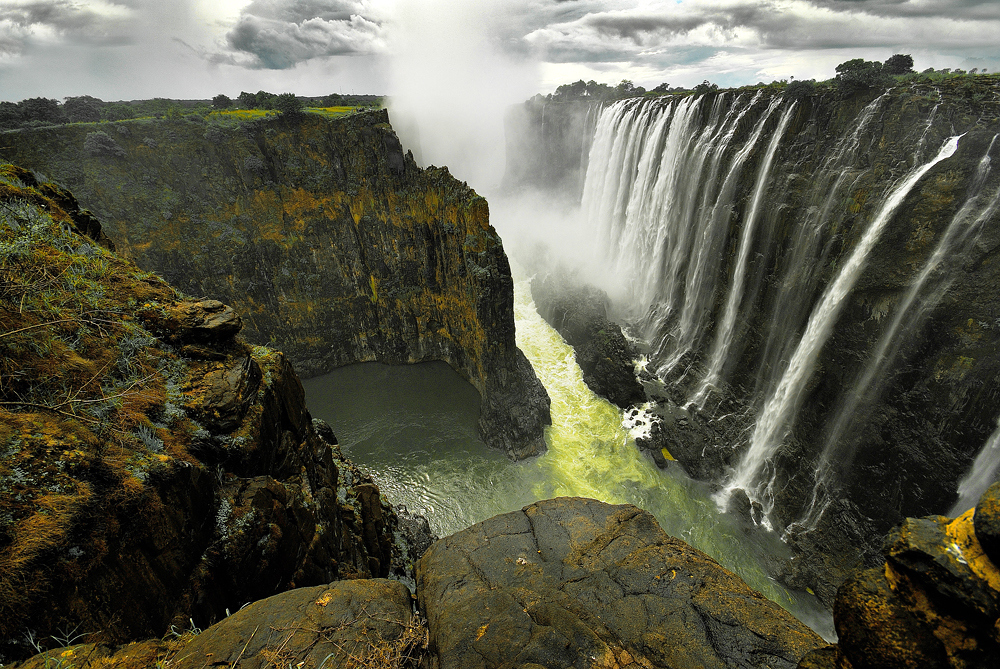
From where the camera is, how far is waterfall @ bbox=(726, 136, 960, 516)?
12914 mm

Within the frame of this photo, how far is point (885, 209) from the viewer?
13031 mm

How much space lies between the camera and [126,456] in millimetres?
3973

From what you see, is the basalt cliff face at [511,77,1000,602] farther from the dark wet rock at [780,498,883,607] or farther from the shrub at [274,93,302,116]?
the shrub at [274,93,302,116]

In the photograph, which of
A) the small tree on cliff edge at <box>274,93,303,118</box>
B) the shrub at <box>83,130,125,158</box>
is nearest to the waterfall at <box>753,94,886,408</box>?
the small tree on cliff edge at <box>274,93,303,118</box>

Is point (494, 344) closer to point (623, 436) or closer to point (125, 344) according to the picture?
point (623, 436)

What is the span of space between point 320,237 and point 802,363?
24265 millimetres

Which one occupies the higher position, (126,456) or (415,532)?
(126,456)

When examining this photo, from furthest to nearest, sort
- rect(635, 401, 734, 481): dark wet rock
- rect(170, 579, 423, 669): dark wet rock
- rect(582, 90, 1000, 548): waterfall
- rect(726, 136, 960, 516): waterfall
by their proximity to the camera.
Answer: rect(635, 401, 734, 481): dark wet rock < rect(726, 136, 960, 516): waterfall < rect(582, 90, 1000, 548): waterfall < rect(170, 579, 423, 669): dark wet rock

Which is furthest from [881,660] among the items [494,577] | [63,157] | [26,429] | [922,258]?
[63,157]

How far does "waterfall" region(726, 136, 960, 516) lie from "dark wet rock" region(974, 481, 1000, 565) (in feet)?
47.5

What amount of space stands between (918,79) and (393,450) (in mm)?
25166

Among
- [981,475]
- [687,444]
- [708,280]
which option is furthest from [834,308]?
[687,444]

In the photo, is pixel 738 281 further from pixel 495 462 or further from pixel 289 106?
pixel 289 106

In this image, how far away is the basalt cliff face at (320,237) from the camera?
1878cm
